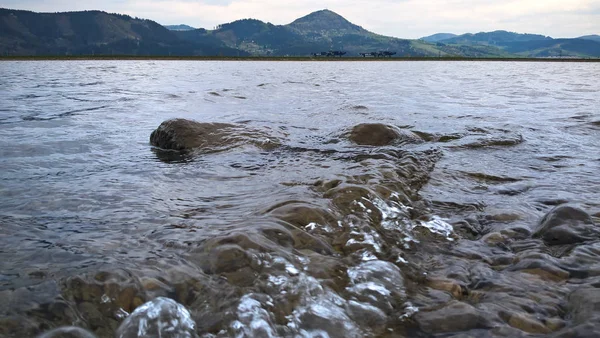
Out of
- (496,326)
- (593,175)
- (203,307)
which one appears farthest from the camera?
(593,175)

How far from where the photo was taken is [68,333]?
234cm

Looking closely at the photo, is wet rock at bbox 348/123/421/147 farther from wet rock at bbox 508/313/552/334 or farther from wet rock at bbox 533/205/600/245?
wet rock at bbox 508/313/552/334

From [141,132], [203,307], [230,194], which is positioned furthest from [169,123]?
[203,307]

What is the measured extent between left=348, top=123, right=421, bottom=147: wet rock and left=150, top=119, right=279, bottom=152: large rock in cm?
186

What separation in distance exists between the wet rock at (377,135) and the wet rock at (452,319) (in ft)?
19.7

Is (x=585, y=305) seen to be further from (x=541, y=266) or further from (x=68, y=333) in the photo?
(x=68, y=333)

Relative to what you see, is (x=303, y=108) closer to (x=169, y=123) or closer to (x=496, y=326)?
(x=169, y=123)

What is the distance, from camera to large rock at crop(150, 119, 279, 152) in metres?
8.42

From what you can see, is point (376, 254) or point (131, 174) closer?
point (376, 254)

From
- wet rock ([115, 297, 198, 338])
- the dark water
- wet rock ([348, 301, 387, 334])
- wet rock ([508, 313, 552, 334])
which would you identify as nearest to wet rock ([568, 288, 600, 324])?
the dark water

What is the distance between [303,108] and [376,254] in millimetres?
12218

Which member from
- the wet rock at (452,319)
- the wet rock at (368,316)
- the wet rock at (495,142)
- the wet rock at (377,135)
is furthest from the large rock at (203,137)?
the wet rock at (452,319)

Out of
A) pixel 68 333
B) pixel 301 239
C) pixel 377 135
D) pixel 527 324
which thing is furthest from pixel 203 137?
pixel 527 324

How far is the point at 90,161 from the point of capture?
23.0 feet
